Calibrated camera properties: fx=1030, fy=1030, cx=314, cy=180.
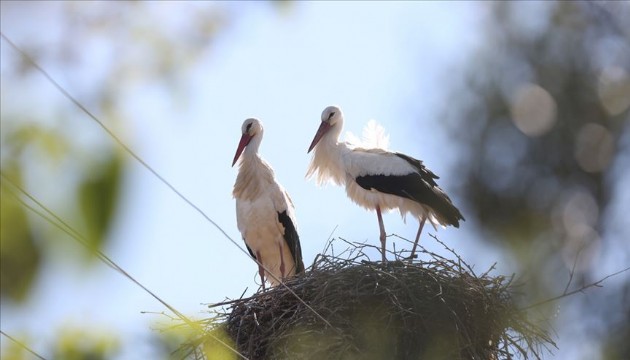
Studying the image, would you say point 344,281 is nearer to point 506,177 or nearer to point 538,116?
point 506,177

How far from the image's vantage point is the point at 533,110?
6.33 meters

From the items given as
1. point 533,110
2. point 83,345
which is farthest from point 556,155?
point 83,345

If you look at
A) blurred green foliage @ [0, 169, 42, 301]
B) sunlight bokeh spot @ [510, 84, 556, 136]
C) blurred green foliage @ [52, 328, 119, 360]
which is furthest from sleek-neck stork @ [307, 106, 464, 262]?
blurred green foliage @ [0, 169, 42, 301]

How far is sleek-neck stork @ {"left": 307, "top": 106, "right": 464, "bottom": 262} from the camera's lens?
6.63 meters

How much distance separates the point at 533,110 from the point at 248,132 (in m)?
2.25

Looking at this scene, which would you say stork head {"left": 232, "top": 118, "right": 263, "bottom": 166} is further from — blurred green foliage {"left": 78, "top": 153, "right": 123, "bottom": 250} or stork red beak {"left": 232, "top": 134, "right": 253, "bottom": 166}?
blurred green foliage {"left": 78, "top": 153, "right": 123, "bottom": 250}

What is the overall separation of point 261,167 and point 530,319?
2.57 m

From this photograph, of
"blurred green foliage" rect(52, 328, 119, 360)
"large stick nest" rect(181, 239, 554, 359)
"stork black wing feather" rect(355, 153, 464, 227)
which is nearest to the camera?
"blurred green foliage" rect(52, 328, 119, 360)

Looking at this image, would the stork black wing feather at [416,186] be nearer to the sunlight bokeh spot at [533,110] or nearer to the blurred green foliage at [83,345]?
the sunlight bokeh spot at [533,110]

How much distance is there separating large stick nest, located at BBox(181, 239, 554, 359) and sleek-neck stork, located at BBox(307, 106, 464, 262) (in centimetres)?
89

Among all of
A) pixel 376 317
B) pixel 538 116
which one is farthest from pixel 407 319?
pixel 538 116

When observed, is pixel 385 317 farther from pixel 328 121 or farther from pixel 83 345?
pixel 83 345

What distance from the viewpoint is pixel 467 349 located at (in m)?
5.28

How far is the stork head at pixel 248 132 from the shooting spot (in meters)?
7.62
